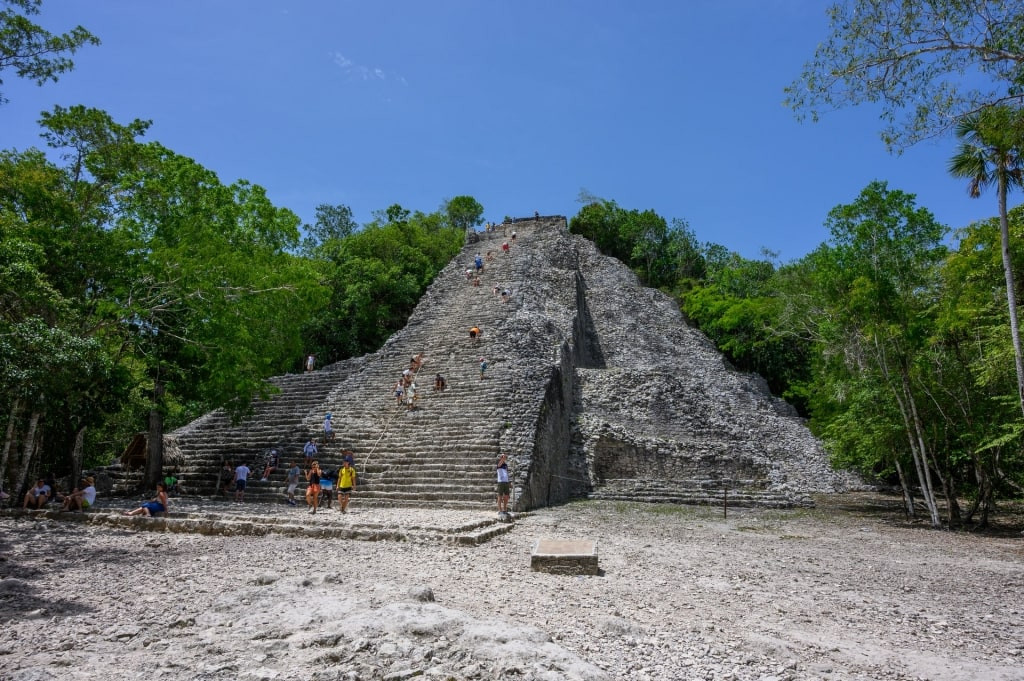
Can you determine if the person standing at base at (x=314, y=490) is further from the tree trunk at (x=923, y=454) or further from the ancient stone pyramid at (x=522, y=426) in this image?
the tree trunk at (x=923, y=454)

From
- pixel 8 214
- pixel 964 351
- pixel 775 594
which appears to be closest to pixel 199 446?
pixel 8 214

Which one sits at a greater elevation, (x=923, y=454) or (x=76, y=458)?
(x=923, y=454)

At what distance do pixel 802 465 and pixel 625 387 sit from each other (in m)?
5.78

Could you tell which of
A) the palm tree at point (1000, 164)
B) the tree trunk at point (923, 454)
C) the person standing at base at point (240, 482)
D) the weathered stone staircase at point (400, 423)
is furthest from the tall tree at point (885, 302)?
the person standing at base at point (240, 482)

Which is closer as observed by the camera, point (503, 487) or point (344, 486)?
point (503, 487)

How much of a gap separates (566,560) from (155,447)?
1139cm

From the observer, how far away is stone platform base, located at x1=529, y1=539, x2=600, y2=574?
22.2 ft

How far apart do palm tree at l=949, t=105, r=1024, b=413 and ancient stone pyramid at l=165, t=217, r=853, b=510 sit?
7129 millimetres

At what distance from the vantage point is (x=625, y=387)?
799 inches

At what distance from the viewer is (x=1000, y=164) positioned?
33.9 feet

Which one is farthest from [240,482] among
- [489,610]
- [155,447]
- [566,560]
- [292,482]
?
[489,610]

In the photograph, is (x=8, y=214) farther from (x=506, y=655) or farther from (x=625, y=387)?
(x=625, y=387)

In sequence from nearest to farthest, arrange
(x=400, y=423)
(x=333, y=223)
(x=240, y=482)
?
(x=240, y=482) < (x=400, y=423) < (x=333, y=223)

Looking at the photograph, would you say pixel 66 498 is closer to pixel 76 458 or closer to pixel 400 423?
pixel 76 458
